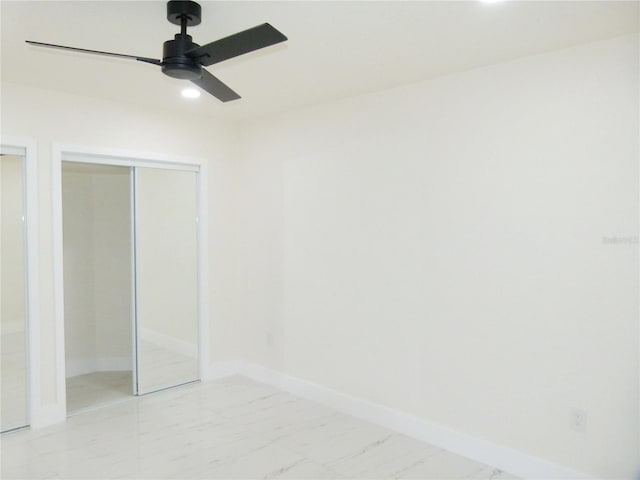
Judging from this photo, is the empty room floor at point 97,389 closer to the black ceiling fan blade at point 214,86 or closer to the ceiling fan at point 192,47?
the black ceiling fan blade at point 214,86

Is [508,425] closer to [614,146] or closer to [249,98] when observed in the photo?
[614,146]

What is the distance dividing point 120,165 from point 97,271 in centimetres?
121

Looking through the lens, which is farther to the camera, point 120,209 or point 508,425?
point 120,209

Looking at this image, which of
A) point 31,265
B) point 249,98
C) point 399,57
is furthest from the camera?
point 249,98

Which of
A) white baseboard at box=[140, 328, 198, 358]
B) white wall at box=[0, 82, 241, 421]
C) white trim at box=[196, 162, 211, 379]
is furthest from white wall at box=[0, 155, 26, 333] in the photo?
white trim at box=[196, 162, 211, 379]

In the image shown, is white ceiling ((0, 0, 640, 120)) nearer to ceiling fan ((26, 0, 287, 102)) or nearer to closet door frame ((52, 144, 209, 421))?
ceiling fan ((26, 0, 287, 102))

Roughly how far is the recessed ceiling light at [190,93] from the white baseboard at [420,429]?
2502 millimetres

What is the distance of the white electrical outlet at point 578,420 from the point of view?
2.65 meters

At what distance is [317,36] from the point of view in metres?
2.52

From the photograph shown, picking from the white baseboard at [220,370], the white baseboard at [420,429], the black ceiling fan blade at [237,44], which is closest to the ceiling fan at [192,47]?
the black ceiling fan blade at [237,44]

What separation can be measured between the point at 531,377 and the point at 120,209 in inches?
146

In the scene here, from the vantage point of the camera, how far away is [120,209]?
4500 mm

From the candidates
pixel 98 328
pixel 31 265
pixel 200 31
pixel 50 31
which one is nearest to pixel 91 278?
pixel 98 328

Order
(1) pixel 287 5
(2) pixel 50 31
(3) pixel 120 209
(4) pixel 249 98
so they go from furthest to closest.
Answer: (3) pixel 120 209 → (4) pixel 249 98 → (2) pixel 50 31 → (1) pixel 287 5
